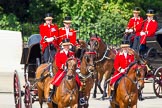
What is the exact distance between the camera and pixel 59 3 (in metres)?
30.4

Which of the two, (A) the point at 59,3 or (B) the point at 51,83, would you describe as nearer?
(B) the point at 51,83

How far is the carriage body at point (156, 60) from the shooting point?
20.2 m

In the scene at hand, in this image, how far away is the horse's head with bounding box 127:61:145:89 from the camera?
13922 mm

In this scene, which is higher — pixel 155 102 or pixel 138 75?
pixel 138 75

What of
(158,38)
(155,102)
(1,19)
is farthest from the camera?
(1,19)

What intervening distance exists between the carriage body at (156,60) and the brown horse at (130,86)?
18.7 ft

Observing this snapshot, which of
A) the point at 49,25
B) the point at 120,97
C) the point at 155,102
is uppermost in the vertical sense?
the point at 49,25

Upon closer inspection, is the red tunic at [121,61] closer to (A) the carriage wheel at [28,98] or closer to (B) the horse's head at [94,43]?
(A) the carriage wheel at [28,98]

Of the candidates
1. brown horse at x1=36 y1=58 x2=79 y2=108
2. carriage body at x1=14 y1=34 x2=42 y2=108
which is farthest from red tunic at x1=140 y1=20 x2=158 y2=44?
brown horse at x1=36 y1=58 x2=79 y2=108

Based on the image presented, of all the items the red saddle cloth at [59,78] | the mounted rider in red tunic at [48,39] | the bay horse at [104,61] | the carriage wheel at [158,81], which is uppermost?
the mounted rider in red tunic at [48,39]

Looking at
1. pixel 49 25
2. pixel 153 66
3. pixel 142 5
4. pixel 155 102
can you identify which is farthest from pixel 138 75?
pixel 142 5

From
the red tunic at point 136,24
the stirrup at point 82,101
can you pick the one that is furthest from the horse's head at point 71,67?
the red tunic at point 136,24

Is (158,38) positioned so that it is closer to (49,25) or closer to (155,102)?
(155,102)

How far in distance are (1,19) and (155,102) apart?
11218mm
